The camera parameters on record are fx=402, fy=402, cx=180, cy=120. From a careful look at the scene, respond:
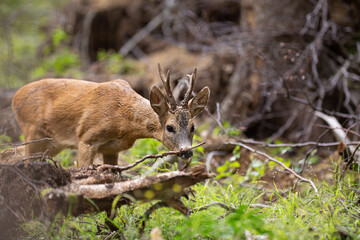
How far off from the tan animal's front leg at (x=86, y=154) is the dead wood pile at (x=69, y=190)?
1.33 metres

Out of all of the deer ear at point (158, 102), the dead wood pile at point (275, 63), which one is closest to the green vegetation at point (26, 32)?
the dead wood pile at point (275, 63)

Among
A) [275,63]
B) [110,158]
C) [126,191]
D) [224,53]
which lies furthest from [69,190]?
[224,53]

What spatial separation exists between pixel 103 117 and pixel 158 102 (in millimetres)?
761

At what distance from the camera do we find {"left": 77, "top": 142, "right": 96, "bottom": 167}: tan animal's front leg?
15.9 feet

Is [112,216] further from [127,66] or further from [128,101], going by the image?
[127,66]

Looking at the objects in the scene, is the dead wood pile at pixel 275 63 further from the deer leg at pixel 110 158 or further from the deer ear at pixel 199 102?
the deer leg at pixel 110 158

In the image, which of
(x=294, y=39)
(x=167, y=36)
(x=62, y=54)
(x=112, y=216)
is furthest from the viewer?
(x=62, y=54)

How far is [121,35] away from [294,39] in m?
6.16

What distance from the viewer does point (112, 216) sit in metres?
3.30

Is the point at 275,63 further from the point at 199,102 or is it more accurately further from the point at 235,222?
the point at 235,222

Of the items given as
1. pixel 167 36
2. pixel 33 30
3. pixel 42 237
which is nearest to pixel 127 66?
pixel 167 36

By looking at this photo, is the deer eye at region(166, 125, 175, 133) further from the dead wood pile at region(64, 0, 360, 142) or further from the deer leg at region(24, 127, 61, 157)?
the dead wood pile at region(64, 0, 360, 142)

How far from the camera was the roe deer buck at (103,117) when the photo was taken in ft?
15.0

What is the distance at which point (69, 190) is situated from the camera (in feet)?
10.3
